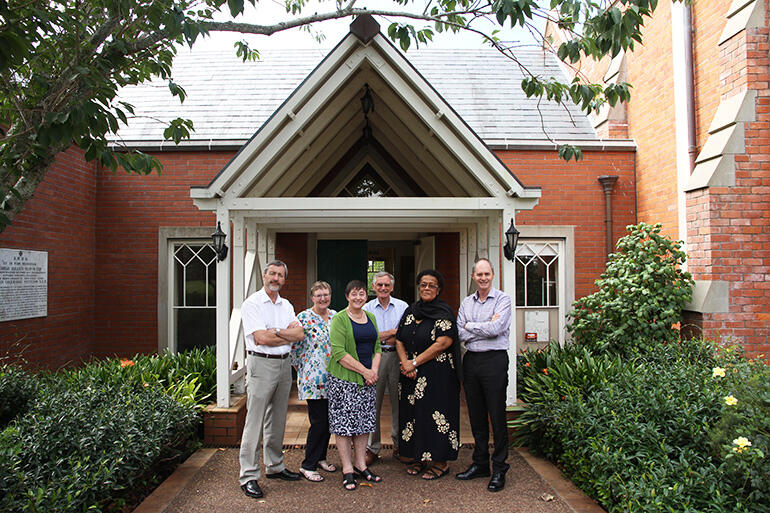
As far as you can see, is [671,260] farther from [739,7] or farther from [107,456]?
[107,456]

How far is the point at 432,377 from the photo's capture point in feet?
14.7

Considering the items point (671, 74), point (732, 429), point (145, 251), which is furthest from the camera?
point (145, 251)

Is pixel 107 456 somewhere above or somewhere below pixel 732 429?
below

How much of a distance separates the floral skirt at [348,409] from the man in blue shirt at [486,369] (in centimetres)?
96

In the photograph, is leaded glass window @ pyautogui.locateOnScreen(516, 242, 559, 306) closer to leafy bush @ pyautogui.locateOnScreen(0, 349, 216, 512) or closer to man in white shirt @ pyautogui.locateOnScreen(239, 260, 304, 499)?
man in white shirt @ pyautogui.locateOnScreen(239, 260, 304, 499)

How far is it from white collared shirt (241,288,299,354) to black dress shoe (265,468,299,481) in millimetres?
1124

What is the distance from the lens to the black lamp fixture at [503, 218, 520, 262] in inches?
217

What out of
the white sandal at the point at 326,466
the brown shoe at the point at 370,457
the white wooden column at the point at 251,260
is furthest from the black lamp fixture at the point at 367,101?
the white sandal at the point at 326,466

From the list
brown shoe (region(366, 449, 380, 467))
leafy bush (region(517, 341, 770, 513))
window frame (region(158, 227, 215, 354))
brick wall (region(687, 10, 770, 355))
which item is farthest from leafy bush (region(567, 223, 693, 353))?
window frame (region(158, 227, 215, 354))

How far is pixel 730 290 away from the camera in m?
6.42

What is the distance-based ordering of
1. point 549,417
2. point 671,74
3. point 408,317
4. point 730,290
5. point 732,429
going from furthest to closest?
point 671,74 < point 730,290 < point 549,417 < point 408,317 < point 732,429

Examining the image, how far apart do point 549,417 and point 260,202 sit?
146 inches

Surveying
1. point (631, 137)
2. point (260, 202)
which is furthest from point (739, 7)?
point (260, 202)

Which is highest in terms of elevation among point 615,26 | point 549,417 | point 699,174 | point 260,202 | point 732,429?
point 615,26
